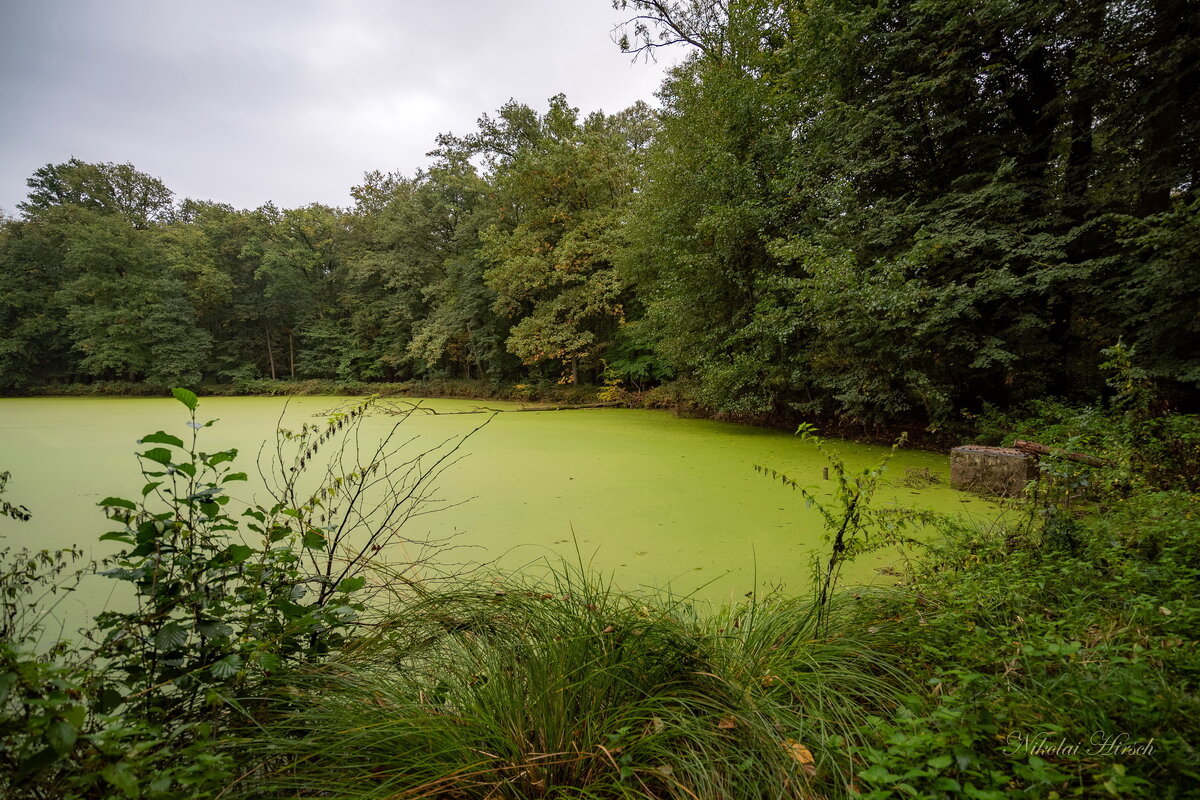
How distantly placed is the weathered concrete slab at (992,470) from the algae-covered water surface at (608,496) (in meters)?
0.15

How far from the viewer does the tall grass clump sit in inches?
29.2

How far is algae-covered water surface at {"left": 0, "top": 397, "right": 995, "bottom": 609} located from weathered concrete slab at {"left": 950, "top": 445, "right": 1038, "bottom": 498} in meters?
0.15

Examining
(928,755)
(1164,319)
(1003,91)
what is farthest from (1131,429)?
(1003,91)

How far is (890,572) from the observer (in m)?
1.73

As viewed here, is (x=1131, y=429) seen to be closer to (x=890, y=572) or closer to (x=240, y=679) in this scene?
(x=890, y=572)

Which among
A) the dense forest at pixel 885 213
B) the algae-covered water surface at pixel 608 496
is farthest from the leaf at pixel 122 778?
the dense forest at pixel 885 213

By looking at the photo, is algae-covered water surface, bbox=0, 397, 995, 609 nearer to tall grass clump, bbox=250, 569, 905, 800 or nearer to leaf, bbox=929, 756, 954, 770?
tall grass clump, bbox=250, 569, 905, 800

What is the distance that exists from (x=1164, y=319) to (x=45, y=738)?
5.18 meters

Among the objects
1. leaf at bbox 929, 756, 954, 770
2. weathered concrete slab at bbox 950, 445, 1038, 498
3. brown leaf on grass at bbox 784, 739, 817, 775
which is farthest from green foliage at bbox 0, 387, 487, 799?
weathered concrete slab at bbox 950, 445, 1038, 498

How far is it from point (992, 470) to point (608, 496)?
2.37 m

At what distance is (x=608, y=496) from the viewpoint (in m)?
2.93

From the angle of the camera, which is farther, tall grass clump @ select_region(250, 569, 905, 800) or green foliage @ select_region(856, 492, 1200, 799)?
tall grass clump @ select_region(250, 569, 905, 800)

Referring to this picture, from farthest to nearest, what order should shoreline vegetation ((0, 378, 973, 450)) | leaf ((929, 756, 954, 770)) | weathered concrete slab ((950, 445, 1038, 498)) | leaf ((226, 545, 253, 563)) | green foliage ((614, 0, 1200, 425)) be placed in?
shoreline vegetation ((0, 378, 973, 450)), green foliage ((614, 0, 1200, 425)), weathered concrete slab ((950, 445, 1038, 498)), leaf ((226, 545, 253, 563)), leaf ((929, 756, 954, 770))

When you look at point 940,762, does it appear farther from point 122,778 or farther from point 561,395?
point 561,395
